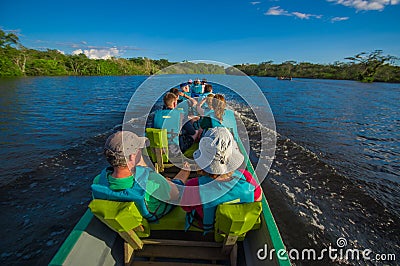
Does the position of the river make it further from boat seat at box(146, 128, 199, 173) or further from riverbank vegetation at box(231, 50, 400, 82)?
riverbank vegetation at box(231, 50, 400, 82)

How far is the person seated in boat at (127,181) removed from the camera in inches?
78.1

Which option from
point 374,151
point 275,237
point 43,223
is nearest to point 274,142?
point 374,151

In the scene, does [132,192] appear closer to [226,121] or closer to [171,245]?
[171,245]

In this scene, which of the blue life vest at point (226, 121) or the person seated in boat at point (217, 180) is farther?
the blue life vest at point (226, 121)

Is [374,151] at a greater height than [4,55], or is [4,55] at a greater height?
[4,55]

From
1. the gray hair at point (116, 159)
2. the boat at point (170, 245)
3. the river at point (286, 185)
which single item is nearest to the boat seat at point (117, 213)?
the boat at point (170, 245)

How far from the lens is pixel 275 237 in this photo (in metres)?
2.11

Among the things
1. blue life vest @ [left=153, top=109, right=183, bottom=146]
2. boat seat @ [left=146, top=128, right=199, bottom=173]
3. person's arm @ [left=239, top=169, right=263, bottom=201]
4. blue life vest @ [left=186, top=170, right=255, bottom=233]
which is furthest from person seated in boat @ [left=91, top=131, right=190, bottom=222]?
blue life vest @ [left=153, top=109, right=183, bottom=146]

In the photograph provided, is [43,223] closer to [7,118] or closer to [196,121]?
[196,121]

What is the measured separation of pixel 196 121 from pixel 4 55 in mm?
61550

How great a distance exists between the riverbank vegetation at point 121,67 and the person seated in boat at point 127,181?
77.3ft

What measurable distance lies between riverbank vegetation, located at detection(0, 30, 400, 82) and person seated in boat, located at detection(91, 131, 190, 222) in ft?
77.3

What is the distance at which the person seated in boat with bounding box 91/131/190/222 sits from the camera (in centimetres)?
198

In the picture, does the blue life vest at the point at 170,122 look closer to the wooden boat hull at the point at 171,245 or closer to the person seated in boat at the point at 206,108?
the person seated in boat at the point at 206,108
